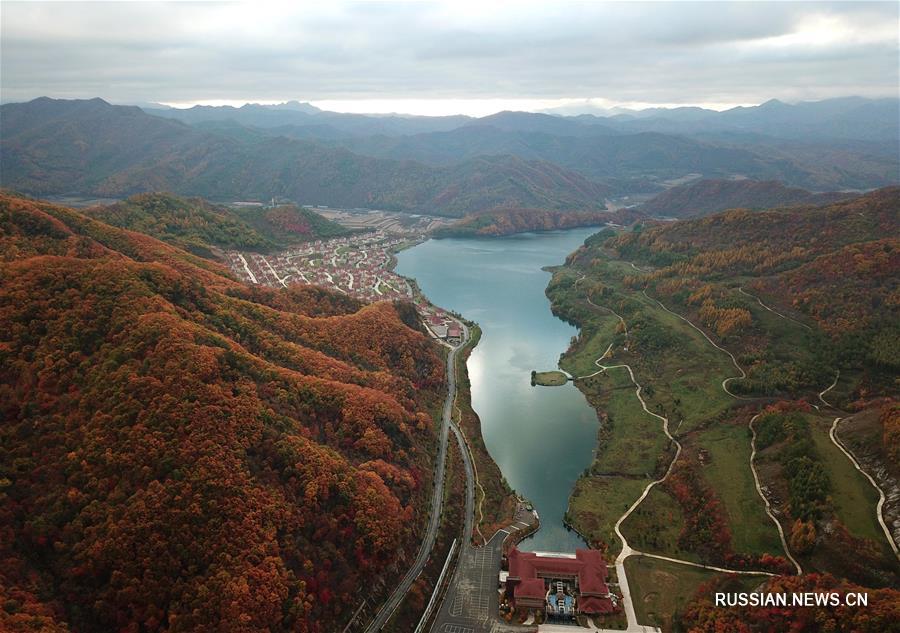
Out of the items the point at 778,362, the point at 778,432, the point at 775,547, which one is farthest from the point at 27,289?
the point at 778,362

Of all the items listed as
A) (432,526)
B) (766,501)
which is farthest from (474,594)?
(766,501)

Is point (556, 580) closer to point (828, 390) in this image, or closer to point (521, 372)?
point (521, 372)

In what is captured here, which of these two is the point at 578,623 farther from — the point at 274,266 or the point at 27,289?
the point at 274,266

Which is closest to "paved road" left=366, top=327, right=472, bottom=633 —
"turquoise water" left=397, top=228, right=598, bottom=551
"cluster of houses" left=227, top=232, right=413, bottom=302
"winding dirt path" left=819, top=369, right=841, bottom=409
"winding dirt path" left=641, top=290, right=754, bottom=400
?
"turquoise water" left=397, top=228, right=598, bottom=551

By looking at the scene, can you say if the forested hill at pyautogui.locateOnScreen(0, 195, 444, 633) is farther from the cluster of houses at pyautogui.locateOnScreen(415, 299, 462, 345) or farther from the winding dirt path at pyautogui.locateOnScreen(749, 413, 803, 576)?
the cluster of houses at pyautogui.locateOnScreen(415, 299, 462, 345)

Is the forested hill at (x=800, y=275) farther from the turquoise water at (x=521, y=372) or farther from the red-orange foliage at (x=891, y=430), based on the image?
the turquoise water at (x=521, y=372)

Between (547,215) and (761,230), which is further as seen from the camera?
(547,215)
